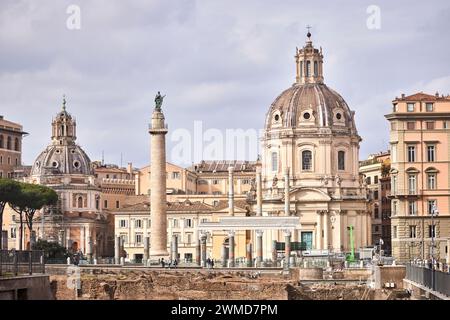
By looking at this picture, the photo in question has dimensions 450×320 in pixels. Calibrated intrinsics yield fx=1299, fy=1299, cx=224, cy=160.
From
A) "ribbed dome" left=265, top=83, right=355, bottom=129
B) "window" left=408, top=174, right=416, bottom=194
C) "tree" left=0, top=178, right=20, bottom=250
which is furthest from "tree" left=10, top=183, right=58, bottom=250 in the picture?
"window" left=408, top=174, right=416, bottom=194

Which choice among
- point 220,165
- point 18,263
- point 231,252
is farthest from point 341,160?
point 18,263

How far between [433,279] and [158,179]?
44.7 metres

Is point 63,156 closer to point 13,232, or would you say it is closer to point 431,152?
point 13,232

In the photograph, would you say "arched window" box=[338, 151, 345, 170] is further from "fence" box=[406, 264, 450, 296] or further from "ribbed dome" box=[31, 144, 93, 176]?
"fence" box=[406, 264, 450, 296]

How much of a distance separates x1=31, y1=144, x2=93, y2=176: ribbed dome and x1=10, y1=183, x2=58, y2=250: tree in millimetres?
10802

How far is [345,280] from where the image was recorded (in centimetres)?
7350

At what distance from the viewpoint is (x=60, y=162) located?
13125 centimetres

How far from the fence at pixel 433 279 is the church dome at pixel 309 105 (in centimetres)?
5121

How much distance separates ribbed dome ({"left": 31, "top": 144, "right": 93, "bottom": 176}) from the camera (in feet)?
429

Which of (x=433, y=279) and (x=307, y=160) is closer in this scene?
(x=433, y=279)
